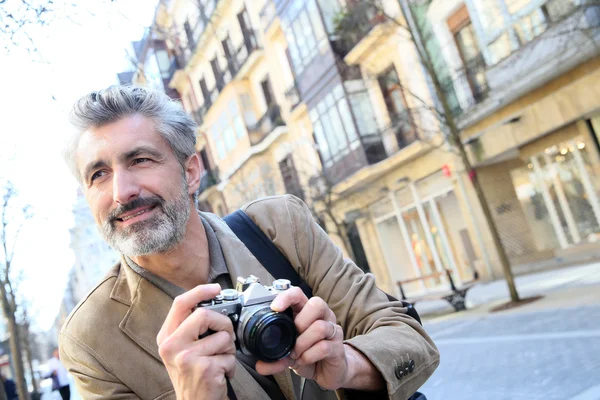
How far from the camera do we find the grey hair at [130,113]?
1967mm

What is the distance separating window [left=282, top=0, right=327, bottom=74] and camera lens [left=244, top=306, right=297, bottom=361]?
754 inches

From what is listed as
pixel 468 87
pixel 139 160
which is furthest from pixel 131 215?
pixel 468 87

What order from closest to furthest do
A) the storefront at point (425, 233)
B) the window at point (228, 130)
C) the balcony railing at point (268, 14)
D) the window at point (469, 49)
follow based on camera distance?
1. the window at point (469, 49)
2. the storefront at point (425, 233)
3. the balcony railing at point (268, 14)
4. the window at point (228, 130)

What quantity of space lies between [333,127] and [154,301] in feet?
62.0

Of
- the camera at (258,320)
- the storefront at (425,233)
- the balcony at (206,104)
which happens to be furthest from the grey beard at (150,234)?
the balcony at (206,104)

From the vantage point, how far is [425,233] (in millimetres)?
20047

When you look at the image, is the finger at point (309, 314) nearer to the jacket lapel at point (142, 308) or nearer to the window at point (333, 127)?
the jacket lapel at point (142, 308)

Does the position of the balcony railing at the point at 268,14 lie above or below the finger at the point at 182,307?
above

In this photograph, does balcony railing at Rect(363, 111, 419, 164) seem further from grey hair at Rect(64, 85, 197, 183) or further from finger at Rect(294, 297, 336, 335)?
finger at Rect(294, 297, 336, 335)

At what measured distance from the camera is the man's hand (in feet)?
4.80

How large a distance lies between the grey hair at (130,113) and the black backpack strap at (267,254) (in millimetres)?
317

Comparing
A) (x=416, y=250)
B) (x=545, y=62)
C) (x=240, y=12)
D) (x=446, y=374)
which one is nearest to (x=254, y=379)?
(x=446, y=374)

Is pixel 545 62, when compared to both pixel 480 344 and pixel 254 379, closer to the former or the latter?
pixel 480 344

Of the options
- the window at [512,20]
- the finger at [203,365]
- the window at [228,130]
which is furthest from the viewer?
the window at [228,130]
